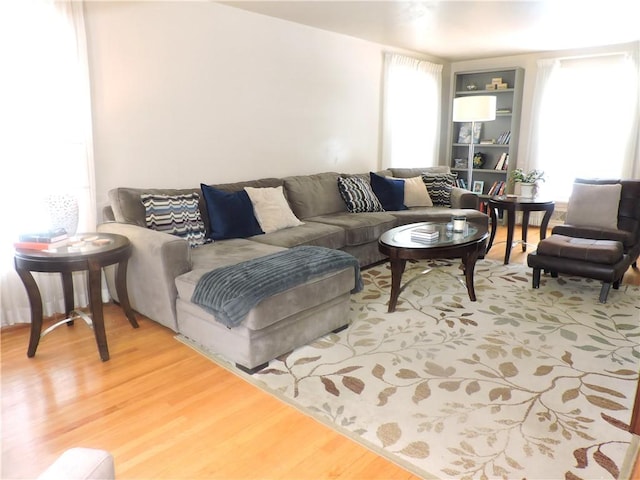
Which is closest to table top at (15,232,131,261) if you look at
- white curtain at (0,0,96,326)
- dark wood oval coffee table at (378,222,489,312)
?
white curtain at (0,0,96,326)

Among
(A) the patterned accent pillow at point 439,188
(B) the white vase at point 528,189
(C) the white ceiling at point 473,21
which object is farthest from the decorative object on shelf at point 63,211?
(B) the white vase at point 528,189

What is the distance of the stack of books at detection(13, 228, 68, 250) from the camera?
2.47 metres

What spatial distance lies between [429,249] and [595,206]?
2.06 m

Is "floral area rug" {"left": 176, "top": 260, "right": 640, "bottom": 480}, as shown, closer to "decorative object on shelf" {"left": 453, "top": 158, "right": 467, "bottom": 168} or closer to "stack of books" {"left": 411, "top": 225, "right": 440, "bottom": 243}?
"stack of books" {"left": 411, "top": 225, "right": 440, "bottom": 243}

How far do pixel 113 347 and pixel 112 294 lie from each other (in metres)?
0.78

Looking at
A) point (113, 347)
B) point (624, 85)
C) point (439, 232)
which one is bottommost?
point (113, 347)

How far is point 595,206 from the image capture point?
163 inches

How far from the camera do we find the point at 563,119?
6.01 m

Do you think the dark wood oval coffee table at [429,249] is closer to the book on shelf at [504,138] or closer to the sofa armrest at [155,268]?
the sofa armrest at [155,268]

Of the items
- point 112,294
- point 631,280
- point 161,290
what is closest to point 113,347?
point 161,290

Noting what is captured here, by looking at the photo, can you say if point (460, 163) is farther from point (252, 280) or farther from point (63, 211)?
point (63, 211)

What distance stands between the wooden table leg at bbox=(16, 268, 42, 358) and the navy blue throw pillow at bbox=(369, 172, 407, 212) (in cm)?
337

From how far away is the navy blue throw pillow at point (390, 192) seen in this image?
16.1 feet

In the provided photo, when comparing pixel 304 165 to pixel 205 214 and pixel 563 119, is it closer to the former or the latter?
pixel 205 214
